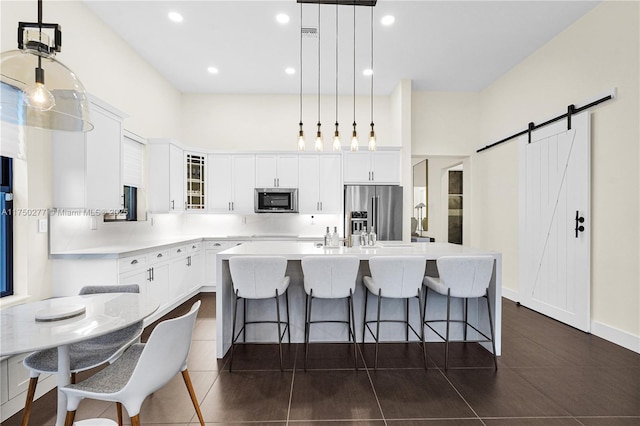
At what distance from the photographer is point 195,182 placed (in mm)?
5355

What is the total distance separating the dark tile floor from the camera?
2.01 metres

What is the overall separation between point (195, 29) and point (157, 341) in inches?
148

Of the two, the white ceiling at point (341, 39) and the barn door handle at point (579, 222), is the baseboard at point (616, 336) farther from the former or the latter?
the white ceiling at point (341, 39)

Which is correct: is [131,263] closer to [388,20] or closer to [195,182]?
[195,182]

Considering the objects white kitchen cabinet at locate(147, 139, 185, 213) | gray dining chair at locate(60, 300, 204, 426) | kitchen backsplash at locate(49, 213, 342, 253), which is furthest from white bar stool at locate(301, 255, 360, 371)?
white kitchen cabinet at locate(147, 139, 185, 213)

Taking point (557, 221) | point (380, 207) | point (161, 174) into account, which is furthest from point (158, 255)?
point (557, 221)

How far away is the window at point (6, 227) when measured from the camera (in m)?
2.38

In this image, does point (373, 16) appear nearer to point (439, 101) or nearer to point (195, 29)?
point (195, 29)

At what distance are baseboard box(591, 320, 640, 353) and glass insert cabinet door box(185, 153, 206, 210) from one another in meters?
5.63

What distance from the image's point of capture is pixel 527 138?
14.4ft

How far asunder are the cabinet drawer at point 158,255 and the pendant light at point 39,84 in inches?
77.7

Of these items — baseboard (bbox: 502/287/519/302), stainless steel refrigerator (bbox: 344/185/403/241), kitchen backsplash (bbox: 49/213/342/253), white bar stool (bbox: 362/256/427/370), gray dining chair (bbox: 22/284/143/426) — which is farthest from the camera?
stainless steel refrigerator (bbox: 344/185/403/241)

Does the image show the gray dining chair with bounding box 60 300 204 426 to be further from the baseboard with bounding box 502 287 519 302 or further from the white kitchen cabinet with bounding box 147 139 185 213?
the baseboard with bounding box 502 287 519 302

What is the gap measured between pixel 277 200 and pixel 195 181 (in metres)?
1.46
